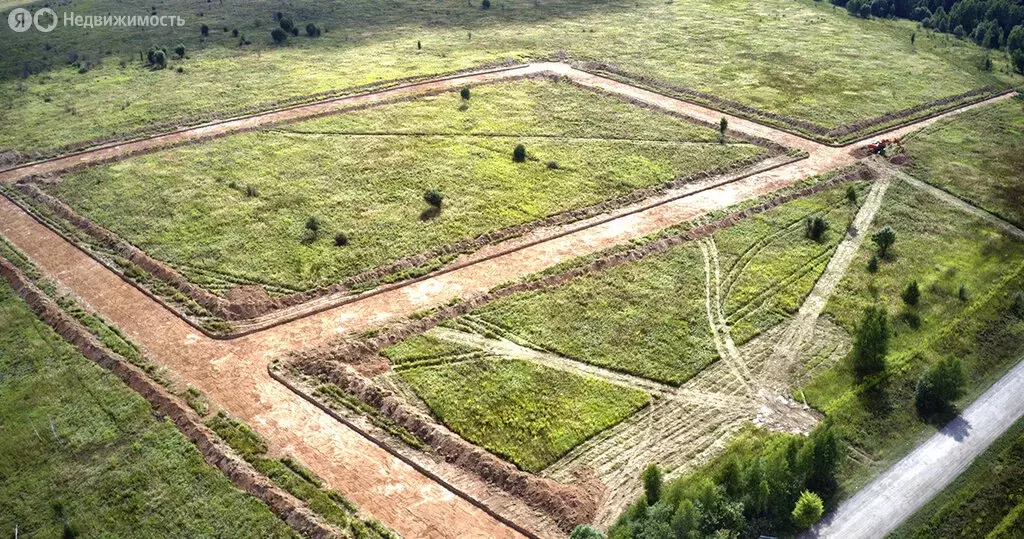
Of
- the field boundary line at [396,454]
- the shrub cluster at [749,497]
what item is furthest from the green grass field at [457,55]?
the shrub cluster at [749,497]

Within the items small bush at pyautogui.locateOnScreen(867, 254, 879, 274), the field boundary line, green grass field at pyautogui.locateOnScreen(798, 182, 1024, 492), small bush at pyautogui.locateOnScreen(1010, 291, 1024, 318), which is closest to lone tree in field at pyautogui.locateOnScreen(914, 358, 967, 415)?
green grass field at pyautogui.locateOnScreen(798, 182, 1024, 492)

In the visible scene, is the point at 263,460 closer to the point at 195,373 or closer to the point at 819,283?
the point at 195,373

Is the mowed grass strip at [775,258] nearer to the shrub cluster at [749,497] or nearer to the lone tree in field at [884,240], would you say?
the lone tree in field at [884,240]

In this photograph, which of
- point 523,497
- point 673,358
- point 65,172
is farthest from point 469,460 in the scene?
point 65,172

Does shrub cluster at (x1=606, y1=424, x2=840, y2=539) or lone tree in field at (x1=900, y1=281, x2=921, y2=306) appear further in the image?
lone tree in field at (x1=900, y1=281, x2=921, y2=306)

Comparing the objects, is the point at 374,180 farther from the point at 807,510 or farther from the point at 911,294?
the point at 807,510

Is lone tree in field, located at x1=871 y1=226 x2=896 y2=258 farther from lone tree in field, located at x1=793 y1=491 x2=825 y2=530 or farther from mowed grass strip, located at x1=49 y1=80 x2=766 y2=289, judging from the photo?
lone tree in field, located at x1=793 y1=491 x2=825 y2=530
